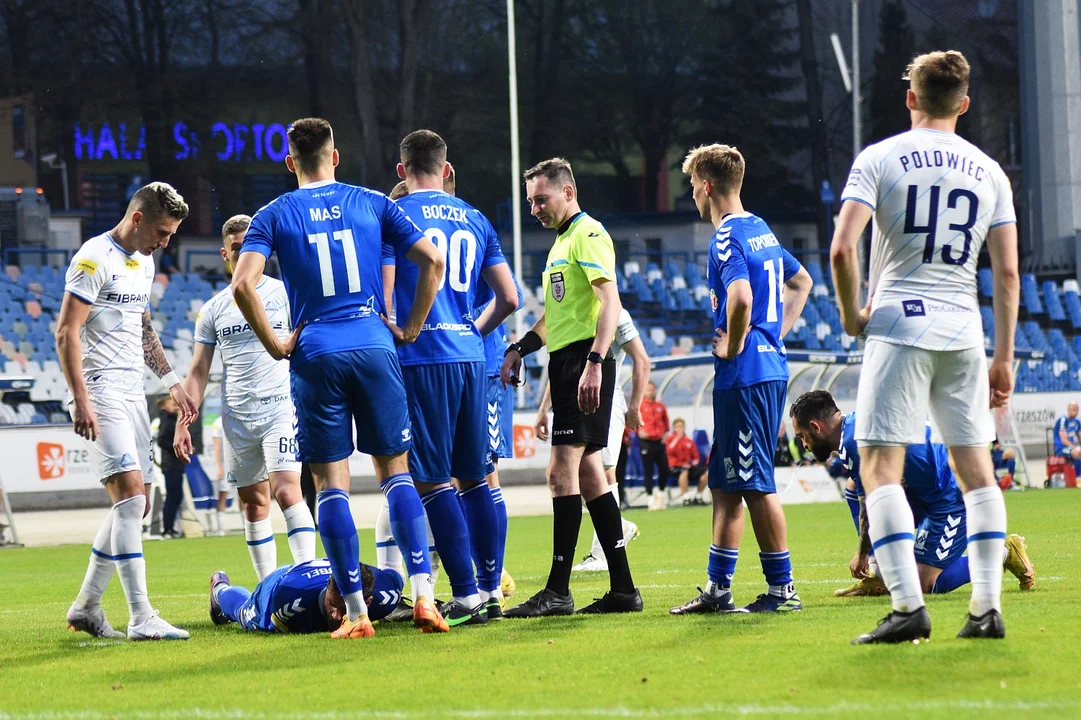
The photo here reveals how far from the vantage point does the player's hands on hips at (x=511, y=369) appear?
7.10 m

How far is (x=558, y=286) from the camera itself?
7000 mm

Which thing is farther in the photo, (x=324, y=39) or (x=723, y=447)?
(x=324, y=39)

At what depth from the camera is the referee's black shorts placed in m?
6.85

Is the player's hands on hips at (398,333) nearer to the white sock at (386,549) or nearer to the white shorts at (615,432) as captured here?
the white sock at (386,549)

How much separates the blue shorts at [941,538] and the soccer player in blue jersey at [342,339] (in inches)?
108

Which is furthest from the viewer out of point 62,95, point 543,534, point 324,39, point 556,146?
point 556,146

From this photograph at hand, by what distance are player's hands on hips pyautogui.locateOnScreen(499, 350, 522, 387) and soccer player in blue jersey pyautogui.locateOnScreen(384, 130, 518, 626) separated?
0.84 feet

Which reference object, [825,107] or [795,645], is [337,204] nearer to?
[795,645]

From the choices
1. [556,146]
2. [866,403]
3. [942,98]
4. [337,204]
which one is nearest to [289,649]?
[337,204]

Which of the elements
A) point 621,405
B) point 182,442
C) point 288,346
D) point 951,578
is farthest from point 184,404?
point 621,405

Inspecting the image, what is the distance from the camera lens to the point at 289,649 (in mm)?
5852

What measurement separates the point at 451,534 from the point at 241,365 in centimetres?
240

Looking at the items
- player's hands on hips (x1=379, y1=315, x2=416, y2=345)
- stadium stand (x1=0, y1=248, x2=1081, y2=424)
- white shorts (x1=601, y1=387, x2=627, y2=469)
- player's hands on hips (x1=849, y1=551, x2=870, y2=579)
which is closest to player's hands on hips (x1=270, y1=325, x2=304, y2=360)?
player's hands on hips (x1=379, y1=315, x2=416, y2=345)

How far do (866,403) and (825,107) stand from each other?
1592 inches
